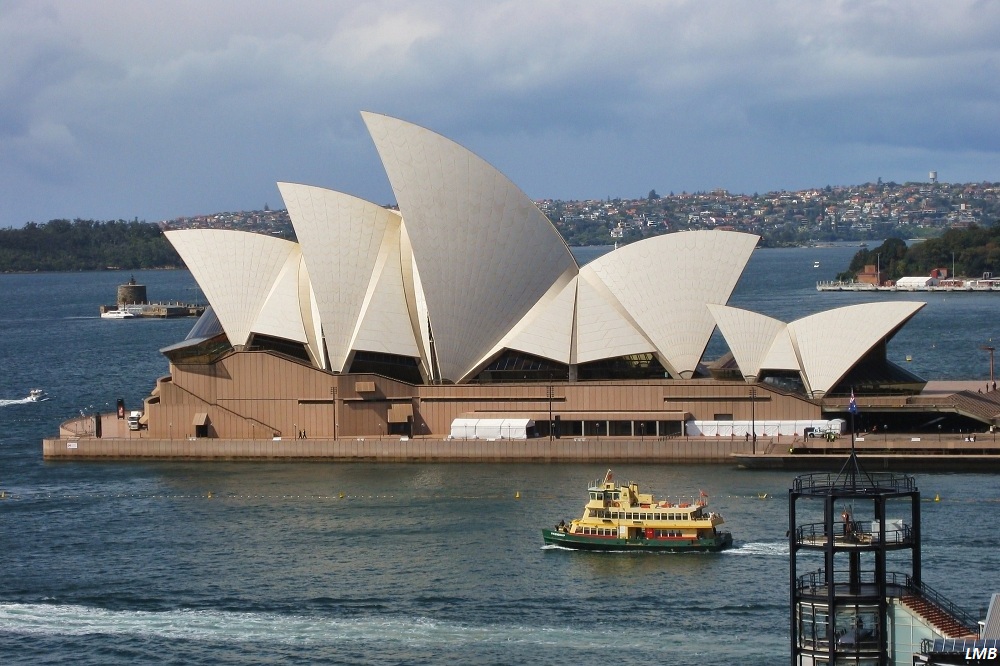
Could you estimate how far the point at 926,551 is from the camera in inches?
1264

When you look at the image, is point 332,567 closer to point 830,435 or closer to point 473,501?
point 473,501

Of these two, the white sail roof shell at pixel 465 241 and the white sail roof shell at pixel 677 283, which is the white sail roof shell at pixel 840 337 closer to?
the white sail roof shell at pixel 677 283

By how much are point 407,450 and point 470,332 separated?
187 inches

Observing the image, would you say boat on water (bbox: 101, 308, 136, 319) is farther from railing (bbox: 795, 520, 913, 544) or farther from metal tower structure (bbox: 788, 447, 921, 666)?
metal tower structure (bbox: 788, 447, 921, 666)

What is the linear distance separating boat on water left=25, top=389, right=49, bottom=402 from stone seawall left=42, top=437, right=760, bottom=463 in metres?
15.4

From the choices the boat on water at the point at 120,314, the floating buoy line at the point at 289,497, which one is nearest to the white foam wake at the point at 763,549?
the floating buoy line at the point at 289,497

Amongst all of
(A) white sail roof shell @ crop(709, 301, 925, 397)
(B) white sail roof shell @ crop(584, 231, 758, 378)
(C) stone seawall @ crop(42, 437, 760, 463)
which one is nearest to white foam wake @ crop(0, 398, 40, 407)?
(C) stone seawall @ crop(42, 437, 760, 463)

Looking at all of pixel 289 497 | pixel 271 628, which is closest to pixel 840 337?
pixel 289 497

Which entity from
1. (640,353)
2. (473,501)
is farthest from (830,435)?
(473,501)

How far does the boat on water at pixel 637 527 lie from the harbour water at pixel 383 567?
1.36 feet

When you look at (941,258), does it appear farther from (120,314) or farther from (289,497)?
(289,497)

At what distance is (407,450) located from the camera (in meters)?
46.8

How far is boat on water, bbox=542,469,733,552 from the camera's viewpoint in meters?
33.3

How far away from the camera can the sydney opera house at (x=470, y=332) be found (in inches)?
1885
